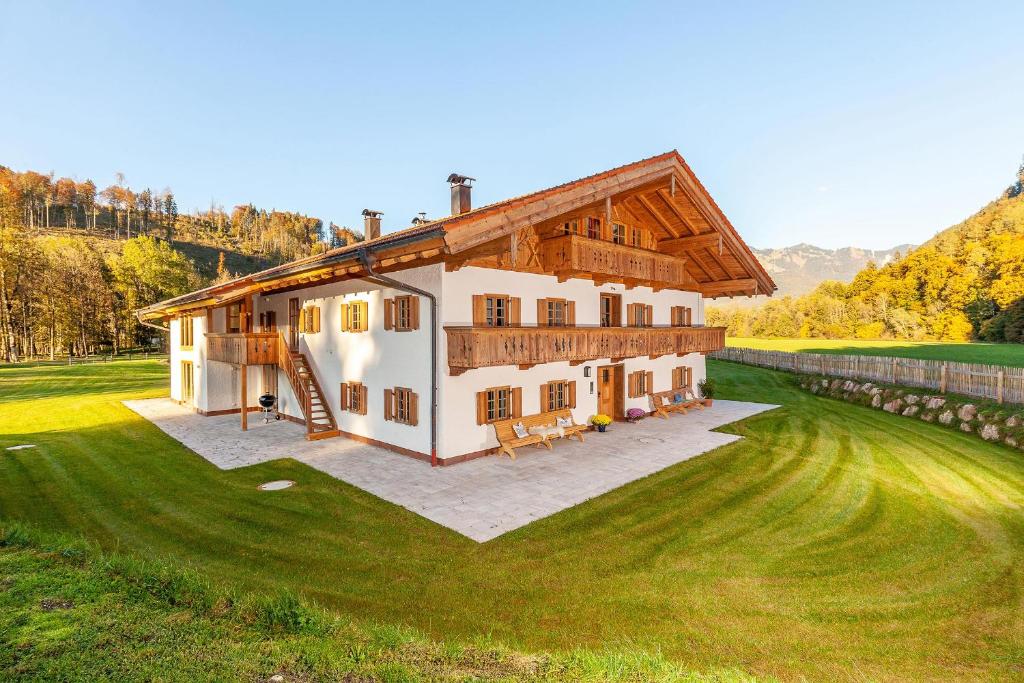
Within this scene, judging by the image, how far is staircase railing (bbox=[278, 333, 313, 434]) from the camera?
662 inches

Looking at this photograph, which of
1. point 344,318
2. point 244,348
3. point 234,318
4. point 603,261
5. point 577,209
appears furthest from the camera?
point 234,318

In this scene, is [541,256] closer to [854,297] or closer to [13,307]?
[13,307]

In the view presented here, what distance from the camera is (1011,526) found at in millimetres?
9336

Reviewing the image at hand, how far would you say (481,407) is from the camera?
14.5 m

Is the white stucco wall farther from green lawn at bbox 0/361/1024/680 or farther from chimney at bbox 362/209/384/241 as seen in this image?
chimney at bbox 362/209/384/241

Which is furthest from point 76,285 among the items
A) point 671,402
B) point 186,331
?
point 671,402

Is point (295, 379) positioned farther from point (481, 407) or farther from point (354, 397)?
point (481, 407)

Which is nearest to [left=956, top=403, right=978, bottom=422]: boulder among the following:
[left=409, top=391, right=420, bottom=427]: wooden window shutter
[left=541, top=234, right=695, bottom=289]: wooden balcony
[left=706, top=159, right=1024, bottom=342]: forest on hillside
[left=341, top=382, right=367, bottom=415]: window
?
[left=541, top=234, right=695, bottom=289]: wooden balcony

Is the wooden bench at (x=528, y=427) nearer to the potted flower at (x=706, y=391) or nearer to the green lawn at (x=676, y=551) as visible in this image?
the green lawn at (x=676, y=551)

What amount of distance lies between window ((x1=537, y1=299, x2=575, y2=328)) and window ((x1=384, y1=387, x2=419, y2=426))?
15.9 feet

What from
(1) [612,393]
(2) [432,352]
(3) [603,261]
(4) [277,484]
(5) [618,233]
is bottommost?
(4) [277,484]

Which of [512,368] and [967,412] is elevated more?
[512,368]

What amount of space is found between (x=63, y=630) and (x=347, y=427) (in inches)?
476

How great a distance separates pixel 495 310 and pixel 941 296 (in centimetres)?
7017
